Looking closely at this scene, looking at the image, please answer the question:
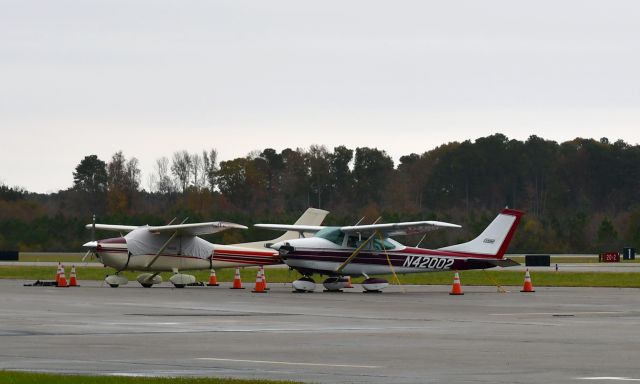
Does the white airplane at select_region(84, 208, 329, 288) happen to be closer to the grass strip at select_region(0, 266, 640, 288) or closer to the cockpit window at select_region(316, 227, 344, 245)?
the grass strip at select_region(0, 266, 640, 288)

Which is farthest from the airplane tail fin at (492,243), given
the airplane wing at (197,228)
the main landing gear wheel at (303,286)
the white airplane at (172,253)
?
the airplane wing at (197,228)

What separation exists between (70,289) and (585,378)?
24.2 meters

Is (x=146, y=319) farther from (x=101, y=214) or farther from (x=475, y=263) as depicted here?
(x=101, y=214)

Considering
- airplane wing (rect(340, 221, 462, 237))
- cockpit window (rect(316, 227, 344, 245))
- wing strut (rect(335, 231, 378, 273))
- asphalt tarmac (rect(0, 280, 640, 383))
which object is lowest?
asphalt tarmac (rect(0, 280, 640, 383))

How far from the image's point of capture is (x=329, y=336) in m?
19.3

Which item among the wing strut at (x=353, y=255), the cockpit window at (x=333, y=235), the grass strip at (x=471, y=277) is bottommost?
the grass strip at (x=471, y=277)

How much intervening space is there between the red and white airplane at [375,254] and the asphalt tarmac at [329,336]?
4.05m

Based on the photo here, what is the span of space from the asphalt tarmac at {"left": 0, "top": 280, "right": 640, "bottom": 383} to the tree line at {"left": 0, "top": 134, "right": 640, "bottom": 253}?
59.8 m

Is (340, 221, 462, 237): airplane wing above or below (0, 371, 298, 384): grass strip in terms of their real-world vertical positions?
above

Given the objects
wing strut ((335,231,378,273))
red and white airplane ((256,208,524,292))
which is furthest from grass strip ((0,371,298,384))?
wing strut ((335,231,378,273))

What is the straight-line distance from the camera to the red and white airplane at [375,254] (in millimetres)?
36594

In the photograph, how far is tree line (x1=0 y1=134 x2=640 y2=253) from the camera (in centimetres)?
9294

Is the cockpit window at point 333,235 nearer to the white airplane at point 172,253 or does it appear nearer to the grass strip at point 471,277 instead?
the white airplane at point 172,253

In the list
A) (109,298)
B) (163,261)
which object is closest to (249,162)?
(163,261)
